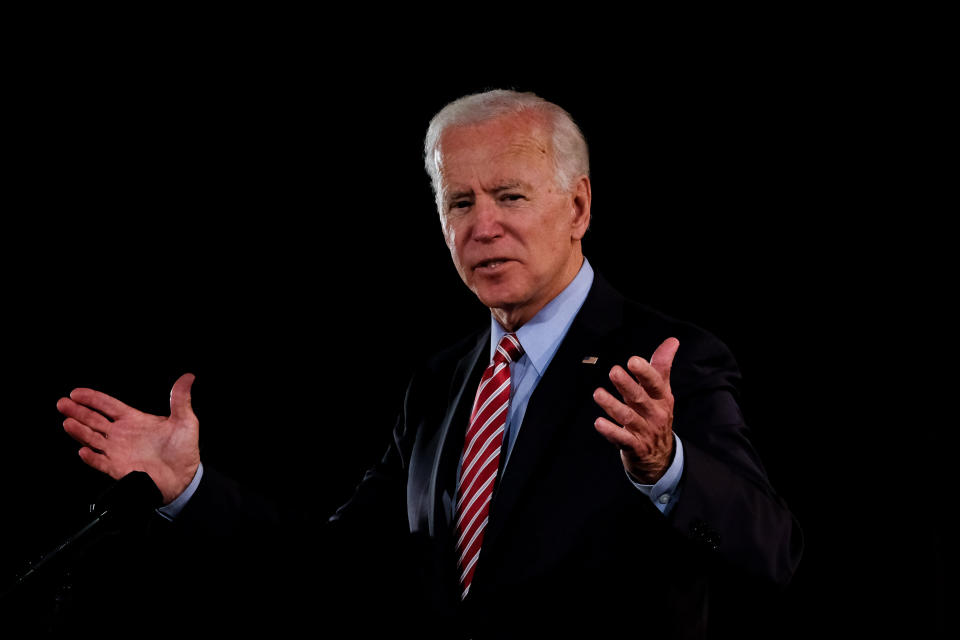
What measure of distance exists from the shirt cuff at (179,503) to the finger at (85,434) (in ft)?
0.66

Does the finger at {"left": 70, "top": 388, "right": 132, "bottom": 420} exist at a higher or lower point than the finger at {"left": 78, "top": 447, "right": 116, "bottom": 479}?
higher

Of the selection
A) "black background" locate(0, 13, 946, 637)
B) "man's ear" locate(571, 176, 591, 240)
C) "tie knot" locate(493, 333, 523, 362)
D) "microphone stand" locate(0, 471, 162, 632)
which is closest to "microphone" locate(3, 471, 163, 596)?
"microphone stand" locate(0, 471, 162, 632)

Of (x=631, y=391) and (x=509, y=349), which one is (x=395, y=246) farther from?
(x=631, y=391)

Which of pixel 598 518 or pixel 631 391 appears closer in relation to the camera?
pixel 631 391

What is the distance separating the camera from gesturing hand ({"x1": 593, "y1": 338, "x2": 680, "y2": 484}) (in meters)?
1.37

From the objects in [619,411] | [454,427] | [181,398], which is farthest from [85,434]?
[619,411]

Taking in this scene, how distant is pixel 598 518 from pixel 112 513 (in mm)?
881

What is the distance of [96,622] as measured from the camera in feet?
8.90

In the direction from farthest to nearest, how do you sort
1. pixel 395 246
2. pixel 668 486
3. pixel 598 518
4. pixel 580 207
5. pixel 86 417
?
pixel 395 246 < pixel 580 207 < pixel 86 417 < pixel 598 518 < pixel 668 486

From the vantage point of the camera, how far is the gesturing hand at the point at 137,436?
1850 mm

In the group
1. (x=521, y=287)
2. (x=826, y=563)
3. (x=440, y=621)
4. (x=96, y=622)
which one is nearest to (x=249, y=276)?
(x=96, y=622)

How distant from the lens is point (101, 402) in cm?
188

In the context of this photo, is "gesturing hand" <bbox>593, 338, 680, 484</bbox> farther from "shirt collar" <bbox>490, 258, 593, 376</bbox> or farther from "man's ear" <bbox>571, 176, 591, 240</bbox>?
"man's ear" <bbox>571, 176, 591, 240</bbox>

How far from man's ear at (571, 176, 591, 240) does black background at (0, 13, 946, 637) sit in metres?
0.68
